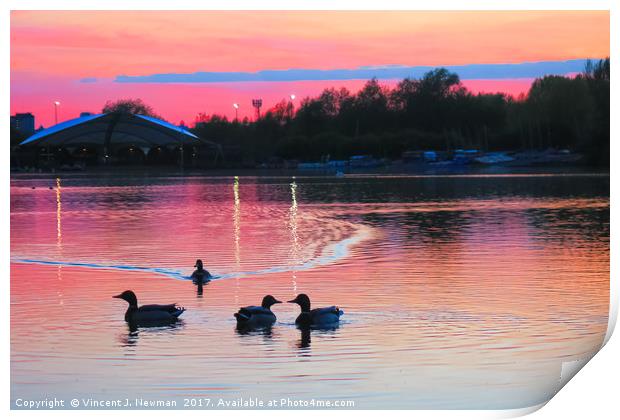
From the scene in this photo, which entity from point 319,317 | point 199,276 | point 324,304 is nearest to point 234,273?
point 199,276

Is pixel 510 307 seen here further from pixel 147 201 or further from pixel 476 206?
pixel 147 201

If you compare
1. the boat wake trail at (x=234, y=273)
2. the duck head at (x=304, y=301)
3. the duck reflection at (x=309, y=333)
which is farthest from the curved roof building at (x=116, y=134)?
the duck reflection at (x=309, y=333)

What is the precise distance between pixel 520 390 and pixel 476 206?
45803mm

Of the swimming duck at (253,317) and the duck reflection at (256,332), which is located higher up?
the swimming duck at (253,317)

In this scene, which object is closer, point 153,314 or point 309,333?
point 309,333

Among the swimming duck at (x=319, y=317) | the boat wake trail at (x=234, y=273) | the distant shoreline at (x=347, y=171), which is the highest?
the distant shoreline at (x=347, y=171)

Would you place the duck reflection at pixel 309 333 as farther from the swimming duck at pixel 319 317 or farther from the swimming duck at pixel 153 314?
the swimming duck at pixel 153 314

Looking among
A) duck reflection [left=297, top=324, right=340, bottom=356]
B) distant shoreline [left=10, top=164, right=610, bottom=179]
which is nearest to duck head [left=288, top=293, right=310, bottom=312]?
duck reflection [left=297, top=324, right=340, bottom=356]

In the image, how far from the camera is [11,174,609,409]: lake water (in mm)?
19297

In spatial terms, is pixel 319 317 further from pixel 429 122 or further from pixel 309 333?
pixel 429 122

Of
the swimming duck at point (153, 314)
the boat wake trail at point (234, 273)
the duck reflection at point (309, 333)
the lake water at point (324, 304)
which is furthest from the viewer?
the boat wake trail at point (234, 273)

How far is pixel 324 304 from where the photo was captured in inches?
1061

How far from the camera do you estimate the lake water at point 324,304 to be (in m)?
19.3

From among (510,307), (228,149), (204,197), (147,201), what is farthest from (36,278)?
(228,149)
